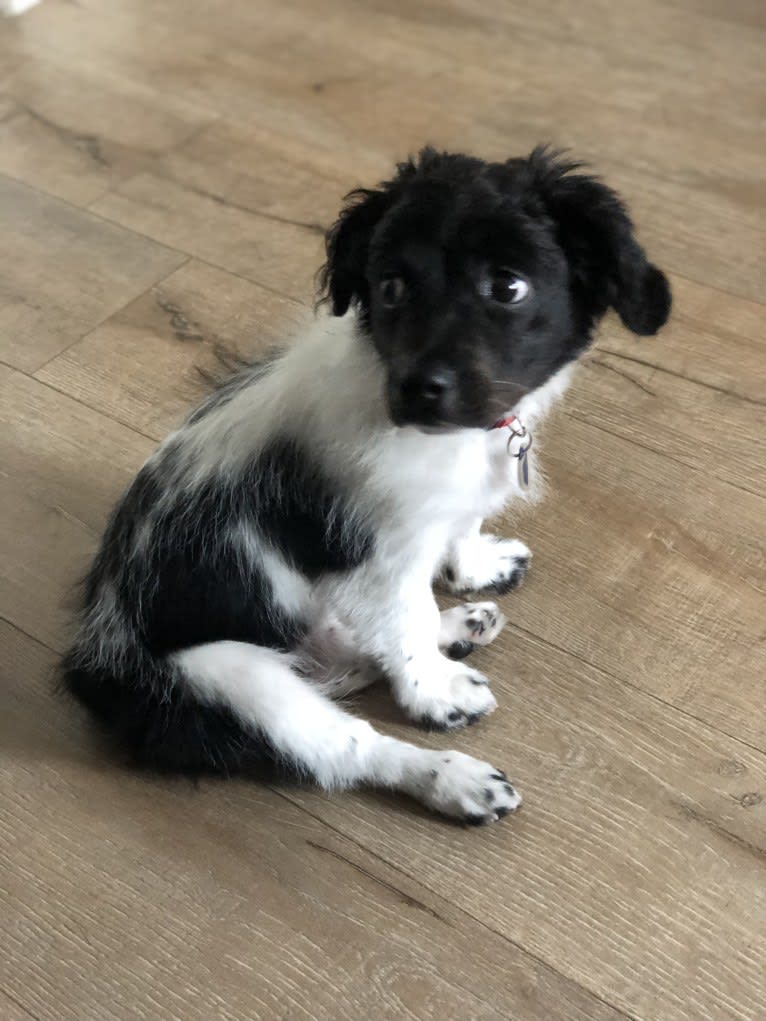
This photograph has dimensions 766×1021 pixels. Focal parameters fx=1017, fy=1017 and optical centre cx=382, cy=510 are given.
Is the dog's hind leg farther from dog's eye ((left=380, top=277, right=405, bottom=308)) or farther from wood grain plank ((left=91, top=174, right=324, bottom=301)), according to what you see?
wood grain plank ((left=91, top=174, right=324, bottom=301))

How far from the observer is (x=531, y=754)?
5.59ft

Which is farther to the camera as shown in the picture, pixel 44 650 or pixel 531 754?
pixel 44 650

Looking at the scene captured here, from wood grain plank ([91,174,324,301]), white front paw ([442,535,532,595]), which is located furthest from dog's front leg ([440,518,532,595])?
wood grain plank ([91,174,324,301])

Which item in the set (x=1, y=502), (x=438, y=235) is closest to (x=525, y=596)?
(x=438, y=235)

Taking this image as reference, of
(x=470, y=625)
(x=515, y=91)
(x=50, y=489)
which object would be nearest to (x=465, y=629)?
(x=470, y=625)

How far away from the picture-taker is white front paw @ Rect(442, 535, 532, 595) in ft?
6.28

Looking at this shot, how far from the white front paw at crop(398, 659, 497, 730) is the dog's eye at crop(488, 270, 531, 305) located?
65 centimetres

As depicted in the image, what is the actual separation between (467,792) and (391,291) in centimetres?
78

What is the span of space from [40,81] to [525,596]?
99.8 inches

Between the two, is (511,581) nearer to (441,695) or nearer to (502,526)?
(502,526)

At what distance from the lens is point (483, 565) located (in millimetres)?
1913

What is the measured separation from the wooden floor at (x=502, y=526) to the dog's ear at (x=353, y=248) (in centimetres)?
72

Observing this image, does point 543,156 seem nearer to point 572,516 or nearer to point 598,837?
point 572,516

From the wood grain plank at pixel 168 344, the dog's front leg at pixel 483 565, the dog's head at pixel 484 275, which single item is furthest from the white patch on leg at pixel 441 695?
the wood grain plank at pixel 168 344
